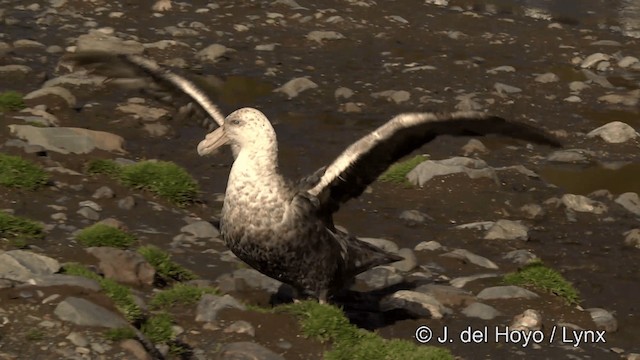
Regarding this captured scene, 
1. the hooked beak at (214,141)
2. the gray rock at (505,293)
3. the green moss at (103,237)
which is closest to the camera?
the hooked beak at (214,141)

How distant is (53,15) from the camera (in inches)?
Answer: 821

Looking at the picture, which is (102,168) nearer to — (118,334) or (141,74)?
(141,74)

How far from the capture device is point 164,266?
979 centimetres

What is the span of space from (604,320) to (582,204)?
3.51m

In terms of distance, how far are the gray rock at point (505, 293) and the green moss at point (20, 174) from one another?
4.45m

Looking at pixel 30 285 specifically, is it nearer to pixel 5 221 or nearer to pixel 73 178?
pixel 5 221

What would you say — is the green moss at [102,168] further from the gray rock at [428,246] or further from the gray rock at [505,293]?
the gray rock at [505,293]

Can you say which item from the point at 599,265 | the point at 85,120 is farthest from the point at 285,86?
the point at 599,265

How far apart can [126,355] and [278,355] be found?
4.04 feet

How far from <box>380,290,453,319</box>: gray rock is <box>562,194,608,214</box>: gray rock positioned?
12.6 ft

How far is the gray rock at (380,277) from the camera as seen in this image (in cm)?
1045

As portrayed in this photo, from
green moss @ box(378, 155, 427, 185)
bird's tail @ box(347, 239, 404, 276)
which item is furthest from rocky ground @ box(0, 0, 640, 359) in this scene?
bird's tail @ box(347, 239, 404, 276)

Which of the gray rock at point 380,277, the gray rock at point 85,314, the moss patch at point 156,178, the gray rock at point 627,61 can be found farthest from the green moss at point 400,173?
the gray rock at point 627,61

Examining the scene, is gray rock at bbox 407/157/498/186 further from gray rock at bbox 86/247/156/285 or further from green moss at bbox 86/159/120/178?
gray rock at bbox 86/247/156/285
